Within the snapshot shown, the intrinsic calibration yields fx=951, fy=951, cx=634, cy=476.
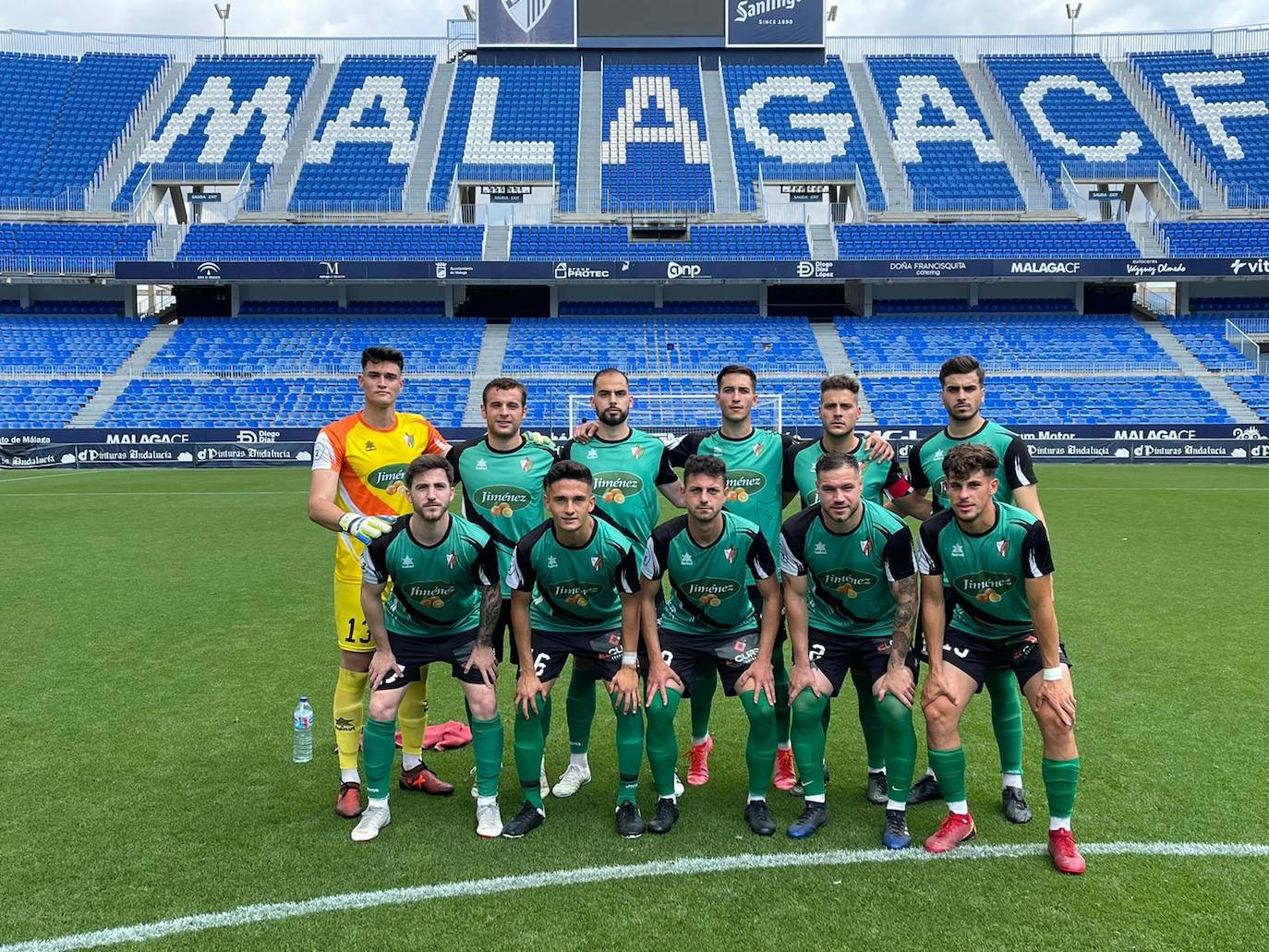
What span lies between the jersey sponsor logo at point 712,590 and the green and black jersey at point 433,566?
3.30 feet

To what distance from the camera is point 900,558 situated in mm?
4520

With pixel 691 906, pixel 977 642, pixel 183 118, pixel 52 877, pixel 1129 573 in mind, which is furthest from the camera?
pixel 183 118

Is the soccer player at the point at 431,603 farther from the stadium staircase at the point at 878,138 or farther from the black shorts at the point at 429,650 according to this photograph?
the stadium staircase at the point at 878,138

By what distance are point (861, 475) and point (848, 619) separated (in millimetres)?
736

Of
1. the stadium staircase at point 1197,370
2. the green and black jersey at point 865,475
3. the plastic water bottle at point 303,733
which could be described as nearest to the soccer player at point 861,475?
the green and black jersey at point 865,475

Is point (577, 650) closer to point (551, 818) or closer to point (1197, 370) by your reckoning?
point (551, 818)

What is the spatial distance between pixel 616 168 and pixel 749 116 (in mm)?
6735

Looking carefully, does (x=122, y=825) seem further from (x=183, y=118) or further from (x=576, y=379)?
(x=183, y=118)

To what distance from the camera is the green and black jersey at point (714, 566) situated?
477 centimetres

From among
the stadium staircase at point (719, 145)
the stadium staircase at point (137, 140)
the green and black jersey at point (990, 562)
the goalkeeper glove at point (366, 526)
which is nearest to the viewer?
the green and black jersey at point (990, 562)

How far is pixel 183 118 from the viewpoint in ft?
129

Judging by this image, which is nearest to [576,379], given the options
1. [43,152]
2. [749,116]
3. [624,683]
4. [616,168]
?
[616,168]

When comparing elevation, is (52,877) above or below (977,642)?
below

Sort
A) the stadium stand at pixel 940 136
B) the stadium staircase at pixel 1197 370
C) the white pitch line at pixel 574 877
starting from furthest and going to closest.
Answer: the stadium stand at pixel 940 136 < the stadium staircase at pixel 1197 370 < the white pitch line at pixel 574 877
